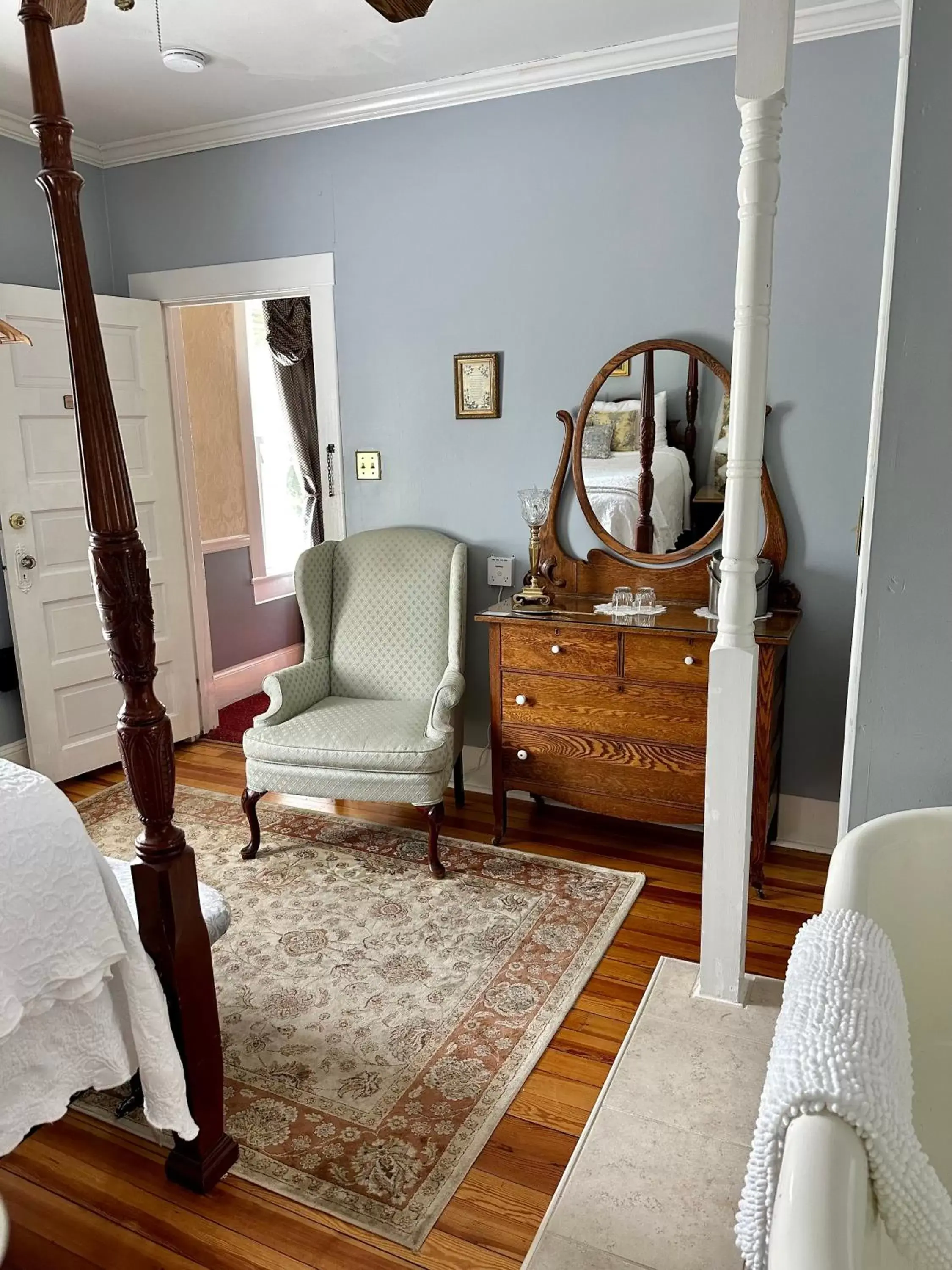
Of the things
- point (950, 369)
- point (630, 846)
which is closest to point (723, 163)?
point (950, 369)

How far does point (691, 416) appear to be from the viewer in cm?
304

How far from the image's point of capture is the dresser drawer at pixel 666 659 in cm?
278

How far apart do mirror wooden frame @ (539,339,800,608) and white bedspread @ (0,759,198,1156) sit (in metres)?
2.10

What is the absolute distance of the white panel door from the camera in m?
3.47

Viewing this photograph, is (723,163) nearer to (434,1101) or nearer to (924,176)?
(924,176)

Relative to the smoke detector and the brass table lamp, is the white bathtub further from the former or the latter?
the smoke detector

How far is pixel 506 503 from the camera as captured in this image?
3408 mm

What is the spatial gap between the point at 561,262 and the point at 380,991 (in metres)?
2.45

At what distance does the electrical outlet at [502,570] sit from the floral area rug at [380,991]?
100cm

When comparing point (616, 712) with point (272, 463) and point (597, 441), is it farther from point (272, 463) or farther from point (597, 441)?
point (272, 463)

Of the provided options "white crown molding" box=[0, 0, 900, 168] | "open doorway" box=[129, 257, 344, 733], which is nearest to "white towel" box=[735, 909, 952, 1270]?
"white crown molding" box=[0, 0, 900, 168]

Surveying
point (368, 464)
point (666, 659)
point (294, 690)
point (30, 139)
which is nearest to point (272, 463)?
point (368, 464)

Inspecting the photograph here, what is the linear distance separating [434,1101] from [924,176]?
2.10 metres

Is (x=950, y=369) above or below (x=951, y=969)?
above
